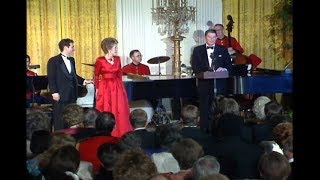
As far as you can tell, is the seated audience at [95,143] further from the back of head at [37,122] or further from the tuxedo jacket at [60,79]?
the tuxedo jacket at [60,79]

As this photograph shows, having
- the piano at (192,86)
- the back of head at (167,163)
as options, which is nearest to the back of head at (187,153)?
the back of head at (167,163)

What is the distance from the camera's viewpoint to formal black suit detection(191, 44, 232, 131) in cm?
701

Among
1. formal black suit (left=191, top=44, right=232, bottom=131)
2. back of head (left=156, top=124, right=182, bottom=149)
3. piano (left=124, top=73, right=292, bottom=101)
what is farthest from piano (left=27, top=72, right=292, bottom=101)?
back of head (left=156, top=124, right=182, bottom=149)

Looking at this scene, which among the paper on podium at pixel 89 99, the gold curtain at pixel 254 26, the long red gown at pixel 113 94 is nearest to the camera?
the long red gown at pixel 113 94

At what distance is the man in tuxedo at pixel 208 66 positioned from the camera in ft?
23.0

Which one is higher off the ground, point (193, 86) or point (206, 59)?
point (206, 59)

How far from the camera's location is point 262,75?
24.8ft

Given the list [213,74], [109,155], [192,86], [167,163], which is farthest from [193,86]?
[109,155]

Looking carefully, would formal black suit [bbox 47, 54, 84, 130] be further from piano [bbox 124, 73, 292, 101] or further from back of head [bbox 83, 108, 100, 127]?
back of head [bbox 83, 108, 100, 127]

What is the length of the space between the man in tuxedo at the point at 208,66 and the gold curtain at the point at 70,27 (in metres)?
3.75

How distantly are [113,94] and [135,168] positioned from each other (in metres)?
4.27

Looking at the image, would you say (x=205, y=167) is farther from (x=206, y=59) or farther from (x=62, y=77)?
(x=206, y=59)

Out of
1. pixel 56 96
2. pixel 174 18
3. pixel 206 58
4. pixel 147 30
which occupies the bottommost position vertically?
pixel 56 96

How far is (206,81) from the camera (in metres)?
7.00
